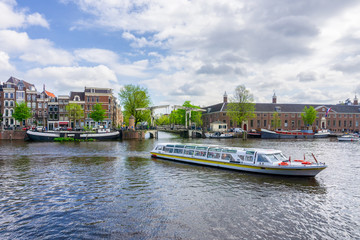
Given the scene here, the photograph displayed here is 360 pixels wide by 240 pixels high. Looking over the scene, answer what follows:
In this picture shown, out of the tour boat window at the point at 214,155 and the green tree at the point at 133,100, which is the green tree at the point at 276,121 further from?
the tour boat window at the point at 214,155

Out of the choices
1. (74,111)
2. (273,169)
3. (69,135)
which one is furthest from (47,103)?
(273,169)

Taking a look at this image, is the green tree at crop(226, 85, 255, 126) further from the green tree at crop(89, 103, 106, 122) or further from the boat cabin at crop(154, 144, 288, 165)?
the boat cabin at crop(154, 144, 288, 165)

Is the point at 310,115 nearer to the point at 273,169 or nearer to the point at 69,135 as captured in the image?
the point at 273,169

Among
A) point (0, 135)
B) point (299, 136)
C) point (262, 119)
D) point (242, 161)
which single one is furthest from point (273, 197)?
point (262, 119)

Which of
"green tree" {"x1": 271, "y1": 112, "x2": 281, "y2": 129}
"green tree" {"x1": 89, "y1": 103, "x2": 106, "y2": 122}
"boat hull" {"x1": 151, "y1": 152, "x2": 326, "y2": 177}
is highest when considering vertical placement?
"green tree" {"x1": 89, "y1": 103, "x2": 106, "y2": 122}

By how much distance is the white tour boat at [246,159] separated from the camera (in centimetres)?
1938

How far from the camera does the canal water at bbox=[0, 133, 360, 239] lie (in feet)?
33.8

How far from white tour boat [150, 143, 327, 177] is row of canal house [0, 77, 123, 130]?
58.3 metres

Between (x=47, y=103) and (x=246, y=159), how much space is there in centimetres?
7724

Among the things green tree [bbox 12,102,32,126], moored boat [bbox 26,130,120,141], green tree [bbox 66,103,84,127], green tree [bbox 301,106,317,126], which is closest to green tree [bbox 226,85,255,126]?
green tree [bbox 301,106,317,126]

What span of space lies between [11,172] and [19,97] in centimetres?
6734

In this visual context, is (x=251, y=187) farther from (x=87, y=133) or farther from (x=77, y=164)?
(x=87, y=133)

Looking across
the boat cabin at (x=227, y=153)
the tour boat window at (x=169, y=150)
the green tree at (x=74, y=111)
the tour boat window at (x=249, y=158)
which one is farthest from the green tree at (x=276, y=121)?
the tour boat window at (x=249, y=158)

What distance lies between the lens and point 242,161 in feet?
71.2
